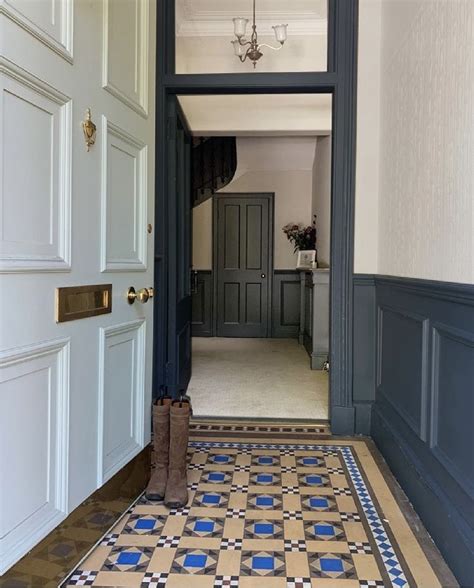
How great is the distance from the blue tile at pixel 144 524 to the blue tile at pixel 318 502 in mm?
663

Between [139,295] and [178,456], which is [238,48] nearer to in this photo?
[139,295]

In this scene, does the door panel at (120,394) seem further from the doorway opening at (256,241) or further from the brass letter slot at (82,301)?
the doorway opening at (256,241)

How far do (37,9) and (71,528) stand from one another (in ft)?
4.84

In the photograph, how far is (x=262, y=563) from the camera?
1.61 m

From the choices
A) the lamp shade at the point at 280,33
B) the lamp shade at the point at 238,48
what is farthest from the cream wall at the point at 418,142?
the lamp shade at the point at 238,48

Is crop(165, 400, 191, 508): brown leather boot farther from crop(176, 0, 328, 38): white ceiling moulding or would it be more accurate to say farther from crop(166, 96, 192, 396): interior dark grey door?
crop(176, 0, 328, 38): white ceiling moulding

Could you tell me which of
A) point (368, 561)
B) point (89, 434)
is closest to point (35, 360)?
point (89, 434)

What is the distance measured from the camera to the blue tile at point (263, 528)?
5.94ft

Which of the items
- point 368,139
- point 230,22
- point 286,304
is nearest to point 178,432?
point 368,139

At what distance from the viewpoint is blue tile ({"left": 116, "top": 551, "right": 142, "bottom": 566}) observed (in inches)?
63.2

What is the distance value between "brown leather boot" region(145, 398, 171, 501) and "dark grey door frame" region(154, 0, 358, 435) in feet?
3.55

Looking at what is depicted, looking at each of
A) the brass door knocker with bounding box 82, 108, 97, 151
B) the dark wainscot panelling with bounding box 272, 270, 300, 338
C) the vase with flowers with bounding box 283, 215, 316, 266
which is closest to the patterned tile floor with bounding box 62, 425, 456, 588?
the brass door knocker with bounding box 82, 108, 97, 151

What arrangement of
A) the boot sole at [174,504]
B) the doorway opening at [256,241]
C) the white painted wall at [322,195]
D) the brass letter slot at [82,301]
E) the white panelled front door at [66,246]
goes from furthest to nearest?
the doorway opening at [256,241]
the white painted wall at [322,195]
the boot sole at [174,504]
the brass letter slot at [82,301]
the white panelled front door at [66,246]

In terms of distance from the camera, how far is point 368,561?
64.1 inches
